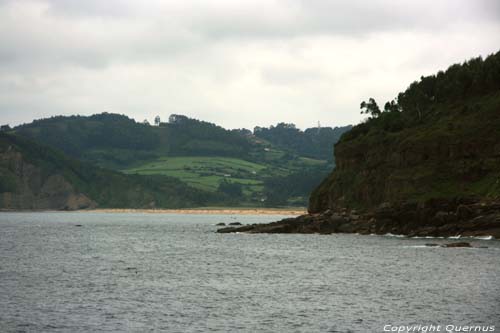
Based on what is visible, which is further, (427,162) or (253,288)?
(427,162)

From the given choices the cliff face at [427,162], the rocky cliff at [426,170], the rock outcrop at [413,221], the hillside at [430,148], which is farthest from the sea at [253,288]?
the hillside at [430,148]

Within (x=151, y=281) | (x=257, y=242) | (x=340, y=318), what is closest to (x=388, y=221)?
(x=257, y=242)

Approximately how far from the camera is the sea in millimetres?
47875

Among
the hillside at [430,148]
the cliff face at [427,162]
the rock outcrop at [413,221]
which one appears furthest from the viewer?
the hillside at [430,148]

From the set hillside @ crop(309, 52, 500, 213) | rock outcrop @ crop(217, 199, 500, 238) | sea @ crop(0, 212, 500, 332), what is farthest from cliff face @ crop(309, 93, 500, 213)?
sea @ crop(0, 212, 500, 332)

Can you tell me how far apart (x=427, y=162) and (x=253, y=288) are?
3005 inches

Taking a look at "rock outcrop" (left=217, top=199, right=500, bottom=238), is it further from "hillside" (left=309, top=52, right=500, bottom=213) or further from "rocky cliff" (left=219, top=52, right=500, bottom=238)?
"hillside" (left=309, top=52, right=500, bottom=213)

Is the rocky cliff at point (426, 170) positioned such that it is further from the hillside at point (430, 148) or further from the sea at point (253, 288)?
the sea at point (253, 288)

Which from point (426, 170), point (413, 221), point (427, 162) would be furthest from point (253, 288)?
point (427, 162)

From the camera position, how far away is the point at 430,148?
5246 inches

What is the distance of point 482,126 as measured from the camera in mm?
130625

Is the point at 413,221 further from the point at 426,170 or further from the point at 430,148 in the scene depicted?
the point at 430,148

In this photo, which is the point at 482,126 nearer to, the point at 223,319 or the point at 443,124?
the point at 443,124

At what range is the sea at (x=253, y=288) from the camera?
157ft
